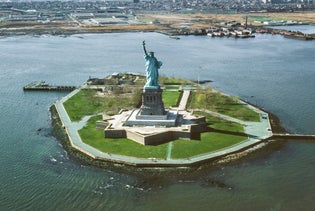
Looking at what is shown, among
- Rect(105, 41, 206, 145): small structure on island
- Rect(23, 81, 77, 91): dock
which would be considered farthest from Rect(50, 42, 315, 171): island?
Rect(23, 81, 77, 91): dock

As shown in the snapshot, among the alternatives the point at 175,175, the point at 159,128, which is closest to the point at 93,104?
the point at 159,128

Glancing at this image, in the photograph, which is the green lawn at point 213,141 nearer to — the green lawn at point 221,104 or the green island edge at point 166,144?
the green island edge at point 166,144

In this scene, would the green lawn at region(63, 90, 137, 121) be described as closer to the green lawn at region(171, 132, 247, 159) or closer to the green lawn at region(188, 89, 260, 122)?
the green lawn at region(188, 89, 260, 122)

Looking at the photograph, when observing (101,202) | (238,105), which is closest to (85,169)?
(101,202)

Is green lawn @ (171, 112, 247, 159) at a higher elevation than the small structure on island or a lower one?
lower

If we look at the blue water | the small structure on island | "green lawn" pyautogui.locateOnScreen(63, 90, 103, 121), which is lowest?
the blue water

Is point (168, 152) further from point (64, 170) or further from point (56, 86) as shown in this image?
point (56, 86)

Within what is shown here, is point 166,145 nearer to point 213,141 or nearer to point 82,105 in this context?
point 213,141
